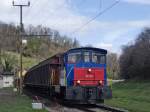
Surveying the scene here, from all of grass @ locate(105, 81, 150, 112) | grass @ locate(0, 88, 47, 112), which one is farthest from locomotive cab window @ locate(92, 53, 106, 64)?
grass @ locate(0, 88, 47, 112)

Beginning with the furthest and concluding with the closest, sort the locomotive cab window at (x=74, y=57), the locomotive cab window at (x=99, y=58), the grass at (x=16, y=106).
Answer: the locomotive cab window at (x=99, y=58), the locomotive cab window at (x=74, y=57), the grass at (x=16, y=106)

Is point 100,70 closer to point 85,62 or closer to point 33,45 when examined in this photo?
point 85,62

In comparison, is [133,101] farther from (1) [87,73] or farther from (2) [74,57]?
(2) [74,57]

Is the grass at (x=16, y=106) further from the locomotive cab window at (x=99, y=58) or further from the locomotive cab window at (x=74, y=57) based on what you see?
the locomotive cab window at (x=99, y=58)

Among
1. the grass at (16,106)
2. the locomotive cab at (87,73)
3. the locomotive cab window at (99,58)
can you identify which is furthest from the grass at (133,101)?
the grass at (16,106)

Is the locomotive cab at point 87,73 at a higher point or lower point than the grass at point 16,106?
higher

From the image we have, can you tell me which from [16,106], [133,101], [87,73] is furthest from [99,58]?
[16,106]

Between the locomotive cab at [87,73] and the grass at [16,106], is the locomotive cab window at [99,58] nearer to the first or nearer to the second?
the locomotive cab at [87,73]

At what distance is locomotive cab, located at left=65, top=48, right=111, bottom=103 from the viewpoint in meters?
29.9

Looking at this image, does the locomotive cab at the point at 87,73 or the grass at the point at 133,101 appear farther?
the locomotive cab at the point at 87,73

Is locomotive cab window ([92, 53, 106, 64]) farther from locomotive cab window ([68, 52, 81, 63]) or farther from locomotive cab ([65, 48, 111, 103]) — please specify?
locomotive cab window ([68, 52, 81, 63])

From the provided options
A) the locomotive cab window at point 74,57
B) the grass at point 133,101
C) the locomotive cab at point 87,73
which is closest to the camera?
the grass at point 133,101

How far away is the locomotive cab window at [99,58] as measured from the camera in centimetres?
3117

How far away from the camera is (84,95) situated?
29641 millimetres
